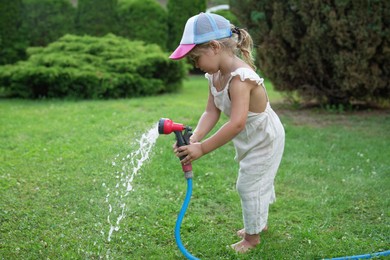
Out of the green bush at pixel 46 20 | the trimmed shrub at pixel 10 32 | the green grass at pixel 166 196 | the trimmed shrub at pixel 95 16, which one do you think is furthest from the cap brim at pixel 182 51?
the green bush at pixel 46 20

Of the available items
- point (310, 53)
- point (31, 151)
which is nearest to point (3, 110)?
point (31, 151)

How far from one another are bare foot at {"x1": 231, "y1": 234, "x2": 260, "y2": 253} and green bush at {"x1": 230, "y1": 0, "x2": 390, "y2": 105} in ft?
15.5

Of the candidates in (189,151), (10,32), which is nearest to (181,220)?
(189,151)

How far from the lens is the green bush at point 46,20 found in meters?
12.4

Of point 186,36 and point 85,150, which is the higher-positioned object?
point 186,36

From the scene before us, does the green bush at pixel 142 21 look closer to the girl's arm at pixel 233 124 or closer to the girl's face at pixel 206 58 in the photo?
the girl's face at pixel 206 58

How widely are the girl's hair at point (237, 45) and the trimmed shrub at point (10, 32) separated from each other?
9.83 m

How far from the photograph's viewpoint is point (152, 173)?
472 centimetres

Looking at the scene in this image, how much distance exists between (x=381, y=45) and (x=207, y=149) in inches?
208

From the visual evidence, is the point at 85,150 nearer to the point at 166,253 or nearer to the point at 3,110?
the point at 166,253

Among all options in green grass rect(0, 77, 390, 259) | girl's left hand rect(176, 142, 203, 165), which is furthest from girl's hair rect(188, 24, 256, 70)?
green grass rect(0, 77, 390, 259)

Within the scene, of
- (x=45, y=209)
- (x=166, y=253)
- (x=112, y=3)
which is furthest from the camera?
(x=112, y=3)

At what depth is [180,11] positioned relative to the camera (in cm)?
1337

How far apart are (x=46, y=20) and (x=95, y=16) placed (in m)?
1.22
